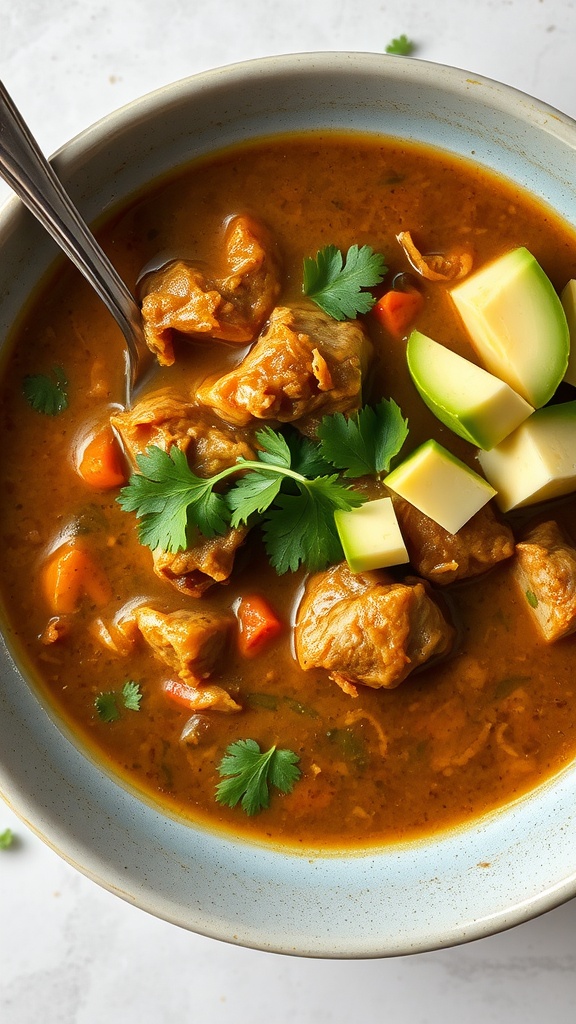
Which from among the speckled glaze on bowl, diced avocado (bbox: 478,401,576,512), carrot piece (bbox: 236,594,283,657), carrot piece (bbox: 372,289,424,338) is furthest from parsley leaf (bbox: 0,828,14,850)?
carrot piece (bbox: 372,289,424,338)

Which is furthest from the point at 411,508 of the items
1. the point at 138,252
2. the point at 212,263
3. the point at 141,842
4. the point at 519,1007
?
the point at 519,1007

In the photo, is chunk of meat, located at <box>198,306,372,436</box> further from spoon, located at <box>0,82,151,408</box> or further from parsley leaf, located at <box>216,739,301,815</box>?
parsley leaf, located at <box>216,739,301,815</box>

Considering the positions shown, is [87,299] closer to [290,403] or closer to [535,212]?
[290,403]

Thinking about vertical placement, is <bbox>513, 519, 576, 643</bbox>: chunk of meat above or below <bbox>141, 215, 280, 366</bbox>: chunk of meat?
below

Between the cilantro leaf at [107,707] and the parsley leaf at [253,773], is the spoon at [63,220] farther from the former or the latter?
the parsley leaf at [253,773]

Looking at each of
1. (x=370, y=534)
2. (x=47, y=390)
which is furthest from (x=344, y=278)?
(x=47, y=390)
